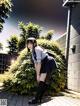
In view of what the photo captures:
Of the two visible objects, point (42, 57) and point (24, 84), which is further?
point (24, 84)

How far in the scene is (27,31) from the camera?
3378 centimetres

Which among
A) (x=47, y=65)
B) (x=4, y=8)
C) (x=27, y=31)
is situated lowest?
(x=47, y=65)

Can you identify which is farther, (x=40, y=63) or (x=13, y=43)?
(x=13, y=43)

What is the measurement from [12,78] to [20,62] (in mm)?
731

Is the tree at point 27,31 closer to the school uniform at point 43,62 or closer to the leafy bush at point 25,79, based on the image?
the leafy bush at point 25,79

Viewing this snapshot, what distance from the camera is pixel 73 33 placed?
44.1ft

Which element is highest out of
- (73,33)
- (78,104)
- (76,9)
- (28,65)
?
(76,9)

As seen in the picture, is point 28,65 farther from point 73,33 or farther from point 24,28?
point 24,28

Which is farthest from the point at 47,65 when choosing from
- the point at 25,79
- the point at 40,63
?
the point at 25,79

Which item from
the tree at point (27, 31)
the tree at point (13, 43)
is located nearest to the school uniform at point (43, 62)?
the tree at point (27, 31)

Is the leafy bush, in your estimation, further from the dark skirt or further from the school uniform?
the dark skirt

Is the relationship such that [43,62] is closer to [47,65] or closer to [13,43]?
[47,65]

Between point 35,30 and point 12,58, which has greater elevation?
point 35,30

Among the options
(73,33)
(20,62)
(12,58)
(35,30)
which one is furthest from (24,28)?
(20,62)
